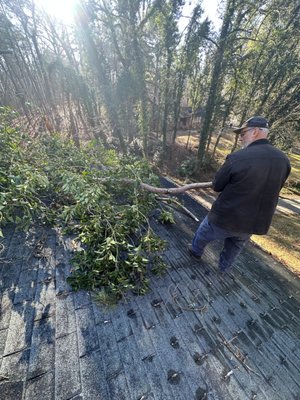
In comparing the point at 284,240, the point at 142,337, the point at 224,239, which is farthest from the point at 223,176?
the point at 284,240

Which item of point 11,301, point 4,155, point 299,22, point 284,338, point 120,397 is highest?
point 299,22

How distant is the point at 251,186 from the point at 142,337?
1689 mm

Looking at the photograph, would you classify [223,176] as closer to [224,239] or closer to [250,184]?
[250,184]

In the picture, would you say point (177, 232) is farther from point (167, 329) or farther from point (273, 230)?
point (273, 230)

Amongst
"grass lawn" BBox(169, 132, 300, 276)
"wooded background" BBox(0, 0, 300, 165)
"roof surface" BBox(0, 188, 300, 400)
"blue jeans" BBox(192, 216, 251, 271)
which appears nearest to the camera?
"roof surface" BBox(0, 188, 300, 400)

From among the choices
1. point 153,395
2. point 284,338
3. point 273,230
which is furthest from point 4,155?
point 273,230

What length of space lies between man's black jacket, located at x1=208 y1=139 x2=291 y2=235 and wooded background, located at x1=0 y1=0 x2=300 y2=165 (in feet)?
29.5

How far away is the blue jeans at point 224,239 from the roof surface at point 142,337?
260mm

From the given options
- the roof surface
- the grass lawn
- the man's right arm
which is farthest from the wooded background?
the man's right arm

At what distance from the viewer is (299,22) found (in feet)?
26.9

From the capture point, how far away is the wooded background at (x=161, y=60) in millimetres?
8984

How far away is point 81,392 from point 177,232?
2159 millimetres

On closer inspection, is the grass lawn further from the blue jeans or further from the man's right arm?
the man's right arm

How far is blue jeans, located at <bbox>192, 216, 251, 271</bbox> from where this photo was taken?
83.0 inches
